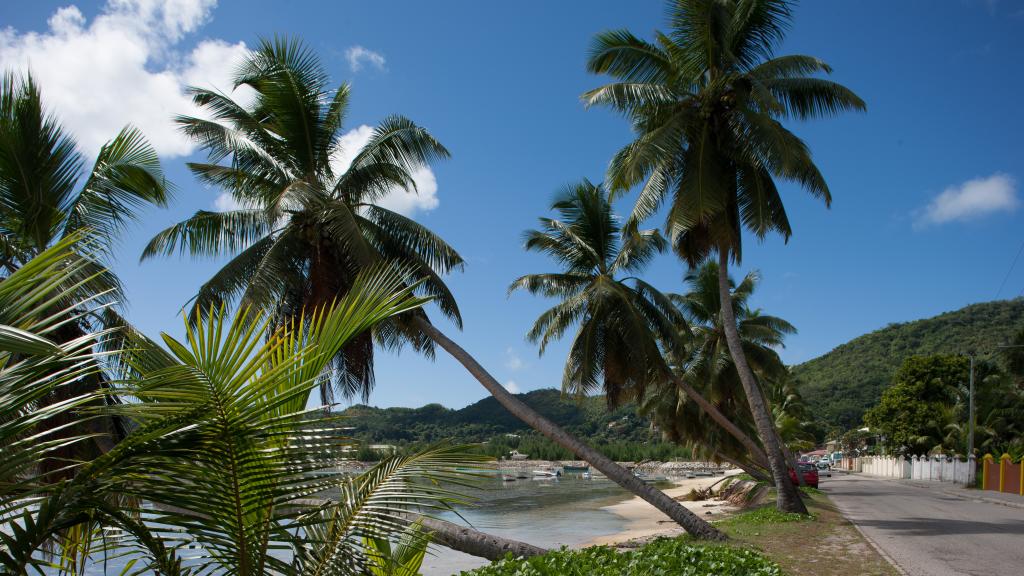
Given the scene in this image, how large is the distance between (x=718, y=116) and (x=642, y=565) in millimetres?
12259

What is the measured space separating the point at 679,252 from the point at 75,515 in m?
17.3

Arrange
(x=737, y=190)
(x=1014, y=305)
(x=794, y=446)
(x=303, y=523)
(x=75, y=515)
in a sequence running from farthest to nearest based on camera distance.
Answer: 1. (x=1014, y=305)
2. (x=794, y=446)
3. (x=737, y=190)
4. (x=303, y=523)
5. (x=75, y=515)

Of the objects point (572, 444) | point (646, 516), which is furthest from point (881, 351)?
point (572, 444)

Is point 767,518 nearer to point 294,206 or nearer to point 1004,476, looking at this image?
point 294,206

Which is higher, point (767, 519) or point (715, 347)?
point (715, 347)

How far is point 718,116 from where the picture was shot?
56.0ft

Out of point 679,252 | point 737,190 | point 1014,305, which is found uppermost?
point 1014,305

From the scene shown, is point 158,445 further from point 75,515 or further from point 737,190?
point 737,190

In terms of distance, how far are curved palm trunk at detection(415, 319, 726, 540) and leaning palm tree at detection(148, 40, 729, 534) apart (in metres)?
0.03

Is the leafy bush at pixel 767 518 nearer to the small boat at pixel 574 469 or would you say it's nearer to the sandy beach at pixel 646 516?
the sandy beach at pixel 646 516

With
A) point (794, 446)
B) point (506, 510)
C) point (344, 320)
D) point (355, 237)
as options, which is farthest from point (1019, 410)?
point (344, 320)

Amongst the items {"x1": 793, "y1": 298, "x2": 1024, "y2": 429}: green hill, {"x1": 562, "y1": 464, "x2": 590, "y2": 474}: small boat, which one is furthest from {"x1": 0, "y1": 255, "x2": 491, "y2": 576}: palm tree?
{"x1": 562, "y1": 464, "x2": 590, "y2": 474}: small boat

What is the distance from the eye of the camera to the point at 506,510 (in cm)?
3769

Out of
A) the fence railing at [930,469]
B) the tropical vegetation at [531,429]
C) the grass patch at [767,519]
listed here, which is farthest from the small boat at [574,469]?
the grass patch at [767,519]
